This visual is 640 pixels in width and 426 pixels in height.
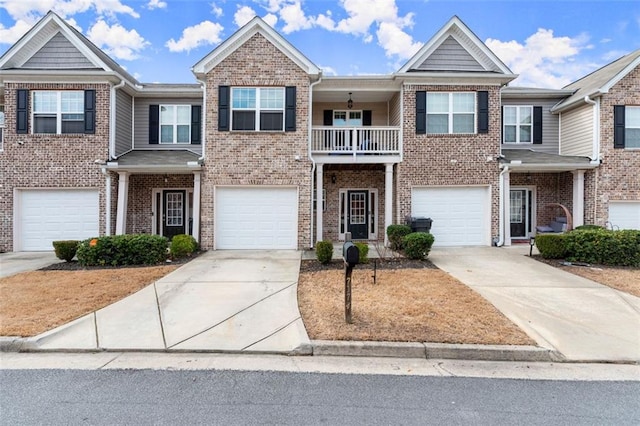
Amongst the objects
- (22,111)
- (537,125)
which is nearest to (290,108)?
(22,111)

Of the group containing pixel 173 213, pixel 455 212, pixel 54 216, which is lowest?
pixel 54 216

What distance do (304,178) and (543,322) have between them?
8.38 metres

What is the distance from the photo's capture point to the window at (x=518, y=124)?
1446 centimetres

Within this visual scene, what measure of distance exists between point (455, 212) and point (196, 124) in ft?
34.8

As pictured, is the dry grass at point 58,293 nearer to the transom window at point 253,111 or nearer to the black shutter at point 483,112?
the transom window at point 253,111

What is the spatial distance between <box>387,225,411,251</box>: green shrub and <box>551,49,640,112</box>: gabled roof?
8475mm

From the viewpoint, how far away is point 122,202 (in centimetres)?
1259

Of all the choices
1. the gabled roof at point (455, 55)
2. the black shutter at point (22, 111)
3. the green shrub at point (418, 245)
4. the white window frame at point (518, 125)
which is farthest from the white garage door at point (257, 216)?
the white window frame at point (518, 125)

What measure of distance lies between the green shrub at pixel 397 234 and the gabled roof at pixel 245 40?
19.7 ft

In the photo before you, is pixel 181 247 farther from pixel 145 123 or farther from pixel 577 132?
pixel 577 132

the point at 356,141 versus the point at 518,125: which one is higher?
the point at 518,125

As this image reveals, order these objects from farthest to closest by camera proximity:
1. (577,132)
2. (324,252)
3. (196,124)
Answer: (196,124) → (577,132) → (324,252)

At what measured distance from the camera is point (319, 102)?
14672mm

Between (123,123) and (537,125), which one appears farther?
(537,125)
